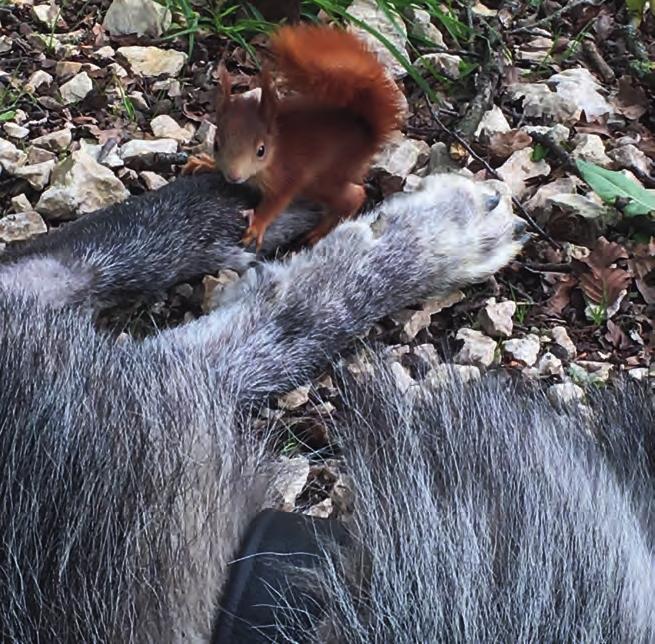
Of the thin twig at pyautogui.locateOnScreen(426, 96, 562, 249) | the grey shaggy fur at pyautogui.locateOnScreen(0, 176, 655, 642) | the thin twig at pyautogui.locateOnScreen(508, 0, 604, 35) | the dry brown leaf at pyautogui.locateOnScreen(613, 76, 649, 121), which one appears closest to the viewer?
the grey shaggy fur at pyautogui.locateOnScreen(0, 176, 655, 642)

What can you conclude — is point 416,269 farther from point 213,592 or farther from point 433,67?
point 213,592

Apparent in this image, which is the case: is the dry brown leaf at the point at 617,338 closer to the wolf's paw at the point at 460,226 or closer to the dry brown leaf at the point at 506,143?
the wolf's paw at the point at 460,226

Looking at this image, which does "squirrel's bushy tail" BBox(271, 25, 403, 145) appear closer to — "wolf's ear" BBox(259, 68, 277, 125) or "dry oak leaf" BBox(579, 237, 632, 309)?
"wolf's ear" BBox(259, 68, 277, 125)

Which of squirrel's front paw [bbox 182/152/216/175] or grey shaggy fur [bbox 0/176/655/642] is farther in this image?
squirrel's front paw [bbox 182/152/216/175]

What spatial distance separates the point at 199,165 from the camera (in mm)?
2465

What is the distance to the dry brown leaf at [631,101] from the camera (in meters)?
2.97

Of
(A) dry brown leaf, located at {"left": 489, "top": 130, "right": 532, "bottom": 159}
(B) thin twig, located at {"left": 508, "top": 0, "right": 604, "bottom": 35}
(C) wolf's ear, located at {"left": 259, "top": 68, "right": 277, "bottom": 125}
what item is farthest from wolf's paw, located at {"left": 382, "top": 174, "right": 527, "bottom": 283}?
(B) thin twig, located at {"left": 508, "top": 0, "right": 604, "bottom": 35}

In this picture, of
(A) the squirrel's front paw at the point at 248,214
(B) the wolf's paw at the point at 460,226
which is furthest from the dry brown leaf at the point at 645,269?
(A) the squirrel's front paw at the point at 248,214

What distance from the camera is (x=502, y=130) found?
9.14 feet

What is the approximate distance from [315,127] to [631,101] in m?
1.06

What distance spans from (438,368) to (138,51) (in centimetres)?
143

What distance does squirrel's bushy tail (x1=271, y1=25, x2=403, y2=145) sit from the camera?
2396 mm

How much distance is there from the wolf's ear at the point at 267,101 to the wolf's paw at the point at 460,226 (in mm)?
349

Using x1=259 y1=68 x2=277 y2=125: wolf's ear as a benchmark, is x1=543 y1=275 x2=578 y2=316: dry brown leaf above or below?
below
